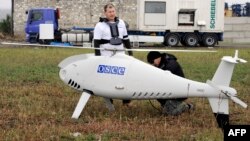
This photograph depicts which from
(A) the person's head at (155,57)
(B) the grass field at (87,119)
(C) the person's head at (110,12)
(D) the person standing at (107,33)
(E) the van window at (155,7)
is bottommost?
(B) the grass field at (87,119)

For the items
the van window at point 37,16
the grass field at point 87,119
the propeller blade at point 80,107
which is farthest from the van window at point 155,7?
the propeller blade at point 80,107

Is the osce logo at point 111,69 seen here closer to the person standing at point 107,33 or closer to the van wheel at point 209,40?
the person standing at point 107,33

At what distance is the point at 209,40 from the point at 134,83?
86.8 feet

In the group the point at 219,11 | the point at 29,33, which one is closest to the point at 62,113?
the point at 29,33

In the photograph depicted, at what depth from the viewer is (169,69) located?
847cm

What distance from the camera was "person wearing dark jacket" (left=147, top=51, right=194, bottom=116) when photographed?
8414mm

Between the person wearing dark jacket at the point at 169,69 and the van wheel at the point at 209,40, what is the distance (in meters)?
25.6

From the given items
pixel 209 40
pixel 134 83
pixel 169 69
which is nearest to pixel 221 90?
pixel 169 69

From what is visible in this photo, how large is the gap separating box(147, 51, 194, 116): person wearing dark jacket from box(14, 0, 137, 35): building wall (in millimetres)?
32275

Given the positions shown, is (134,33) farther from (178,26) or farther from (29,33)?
(29,33)

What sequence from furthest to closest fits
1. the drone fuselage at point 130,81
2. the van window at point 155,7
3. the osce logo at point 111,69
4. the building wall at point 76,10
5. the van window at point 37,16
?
the building wall at point 76,10 < the van window at point 155,7 < the van window at point 37,16 < the osce logo at point 111,69 < the drone fuselage at point 130,81

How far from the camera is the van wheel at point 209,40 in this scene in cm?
3394

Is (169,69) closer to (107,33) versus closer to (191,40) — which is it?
(107,33)

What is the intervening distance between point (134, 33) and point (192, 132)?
2612 cm
